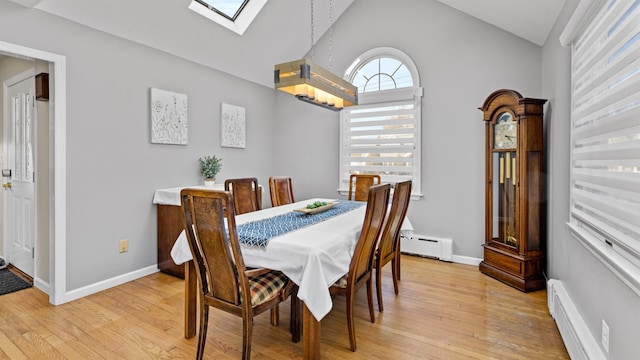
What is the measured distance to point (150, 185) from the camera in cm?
343

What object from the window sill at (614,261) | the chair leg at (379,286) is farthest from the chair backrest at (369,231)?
the window sill at (614,261)

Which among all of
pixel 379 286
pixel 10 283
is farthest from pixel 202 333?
pixel 10 283

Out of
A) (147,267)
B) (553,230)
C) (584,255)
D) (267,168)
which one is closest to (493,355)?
(584,255)

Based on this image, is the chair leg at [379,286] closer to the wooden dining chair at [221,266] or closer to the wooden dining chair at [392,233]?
the wooden dining chair at [392,233]

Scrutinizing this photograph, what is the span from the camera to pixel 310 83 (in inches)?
94.0

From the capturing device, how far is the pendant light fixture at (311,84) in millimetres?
2350

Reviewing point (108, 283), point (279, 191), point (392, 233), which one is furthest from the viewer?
point (279, 191)

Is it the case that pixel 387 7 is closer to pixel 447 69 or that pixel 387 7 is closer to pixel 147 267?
pixel 447 69

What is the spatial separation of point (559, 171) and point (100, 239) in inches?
159

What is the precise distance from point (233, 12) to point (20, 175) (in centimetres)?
289

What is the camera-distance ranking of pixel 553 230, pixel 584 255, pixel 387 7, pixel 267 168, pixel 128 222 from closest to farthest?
pixel 584 255, pixel 553 230, pixel 128 222, pixel 387 7, pixel 267 168

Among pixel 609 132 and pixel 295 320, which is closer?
pixel 609 132

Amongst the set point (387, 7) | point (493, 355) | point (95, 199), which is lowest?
point (493, 355)

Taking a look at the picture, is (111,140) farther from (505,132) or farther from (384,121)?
(505,132)
